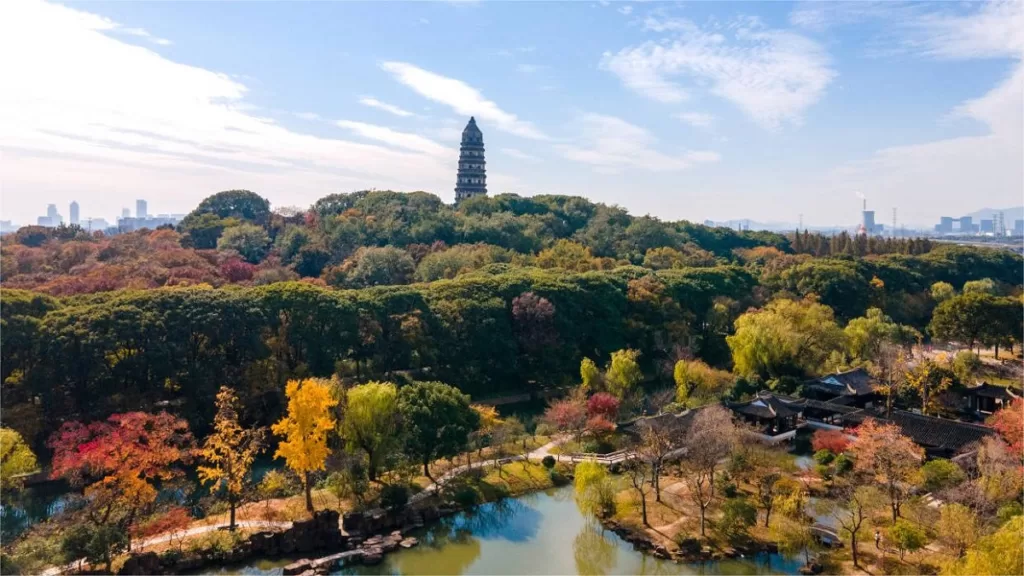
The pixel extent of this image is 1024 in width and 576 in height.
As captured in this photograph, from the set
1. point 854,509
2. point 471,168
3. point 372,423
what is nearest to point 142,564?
point 372,423

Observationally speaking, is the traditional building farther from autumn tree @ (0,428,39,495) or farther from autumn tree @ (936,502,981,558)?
autumn tree @ (936,502,981,558)

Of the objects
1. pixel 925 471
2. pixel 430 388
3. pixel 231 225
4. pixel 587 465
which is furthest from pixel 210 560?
pixel 231 225

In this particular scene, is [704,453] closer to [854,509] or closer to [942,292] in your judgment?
[854,509]

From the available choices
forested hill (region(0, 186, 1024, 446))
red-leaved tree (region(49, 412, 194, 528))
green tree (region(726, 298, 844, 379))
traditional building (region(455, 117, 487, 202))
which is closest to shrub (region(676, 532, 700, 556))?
forested hill (region(0, 186, 1024, 446))

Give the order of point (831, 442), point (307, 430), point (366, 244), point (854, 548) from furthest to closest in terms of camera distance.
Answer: point (366, 244), point (831, 442), point (307, 430), point (854, 548)

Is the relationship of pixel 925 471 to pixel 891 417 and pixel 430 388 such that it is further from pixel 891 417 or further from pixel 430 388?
pixel 430 388

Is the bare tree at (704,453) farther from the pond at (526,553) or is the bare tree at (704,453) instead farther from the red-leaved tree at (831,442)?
the red-leaved tree at (831,442)
